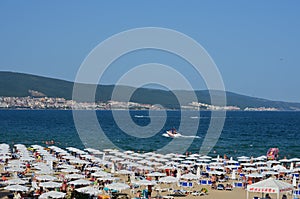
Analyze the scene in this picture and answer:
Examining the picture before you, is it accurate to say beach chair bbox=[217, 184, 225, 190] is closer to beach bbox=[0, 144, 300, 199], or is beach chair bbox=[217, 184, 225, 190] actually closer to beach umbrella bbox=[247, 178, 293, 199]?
beach bbox=[0, 144, 300, 199]

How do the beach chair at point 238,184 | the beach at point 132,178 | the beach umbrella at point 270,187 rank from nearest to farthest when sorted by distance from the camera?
1. the beach umbrella at point 270,187
2. the beach at point 132,178
3. the beach chair at point 238,184

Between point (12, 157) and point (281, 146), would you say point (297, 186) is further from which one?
point (281, 146)

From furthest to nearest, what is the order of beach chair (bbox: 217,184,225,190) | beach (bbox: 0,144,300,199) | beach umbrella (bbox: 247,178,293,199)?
beach chair (bbox: 217,184,225,190), beach (bbox: 0,144,300,199), beach umbrella (bbox: 247,178,293,199)

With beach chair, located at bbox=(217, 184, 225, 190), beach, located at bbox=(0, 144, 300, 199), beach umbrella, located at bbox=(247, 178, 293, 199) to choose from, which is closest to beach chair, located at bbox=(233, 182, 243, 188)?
beach, located at bbox=(0, 144, 300, 199)

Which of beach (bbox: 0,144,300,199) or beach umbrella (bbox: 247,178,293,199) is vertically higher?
beach umbrella (bbox: 247,178,293,199)

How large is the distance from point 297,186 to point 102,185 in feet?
38.8

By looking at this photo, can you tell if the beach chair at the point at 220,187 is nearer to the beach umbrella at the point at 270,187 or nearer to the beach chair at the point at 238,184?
the beach chair at the point at 238,184

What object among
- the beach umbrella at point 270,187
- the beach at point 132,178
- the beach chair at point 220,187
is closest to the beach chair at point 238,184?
the beach at point 132,178

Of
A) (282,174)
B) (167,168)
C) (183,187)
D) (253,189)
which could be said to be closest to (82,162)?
(167,168)

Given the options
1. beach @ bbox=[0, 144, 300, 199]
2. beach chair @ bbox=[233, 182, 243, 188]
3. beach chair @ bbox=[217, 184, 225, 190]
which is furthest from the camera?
beach chair @ bbox=[233, 182, 243, 188]

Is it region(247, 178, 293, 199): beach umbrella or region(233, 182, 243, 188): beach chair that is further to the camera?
region(233, 182, 243, 188): beach chair

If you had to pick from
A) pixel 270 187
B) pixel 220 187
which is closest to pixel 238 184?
pixel 220 187

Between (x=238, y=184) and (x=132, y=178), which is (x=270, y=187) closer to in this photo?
(x=238, y=184)

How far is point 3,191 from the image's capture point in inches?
1051
